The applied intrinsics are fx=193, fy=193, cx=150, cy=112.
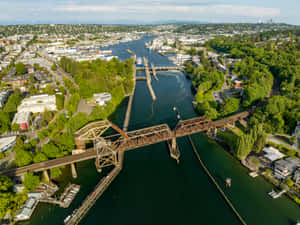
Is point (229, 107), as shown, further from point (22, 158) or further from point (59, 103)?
point (59, 103)

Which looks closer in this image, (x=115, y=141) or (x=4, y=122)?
(x=115, y=141)

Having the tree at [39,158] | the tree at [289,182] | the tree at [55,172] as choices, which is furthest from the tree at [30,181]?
the tree at [289,182]

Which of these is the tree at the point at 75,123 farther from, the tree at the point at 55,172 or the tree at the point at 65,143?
the tree at the point at 55,172

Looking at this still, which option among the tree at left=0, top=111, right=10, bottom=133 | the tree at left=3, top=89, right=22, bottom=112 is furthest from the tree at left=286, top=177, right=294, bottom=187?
the tree at left=3, top=89, right=22, bottom=112

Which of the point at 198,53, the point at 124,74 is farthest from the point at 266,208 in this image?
the point at 198,53

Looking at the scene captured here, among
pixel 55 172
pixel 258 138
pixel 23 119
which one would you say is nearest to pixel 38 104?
pixel 23 119

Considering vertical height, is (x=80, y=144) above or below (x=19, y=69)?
below

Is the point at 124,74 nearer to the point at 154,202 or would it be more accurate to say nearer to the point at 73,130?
the point at 73,130
